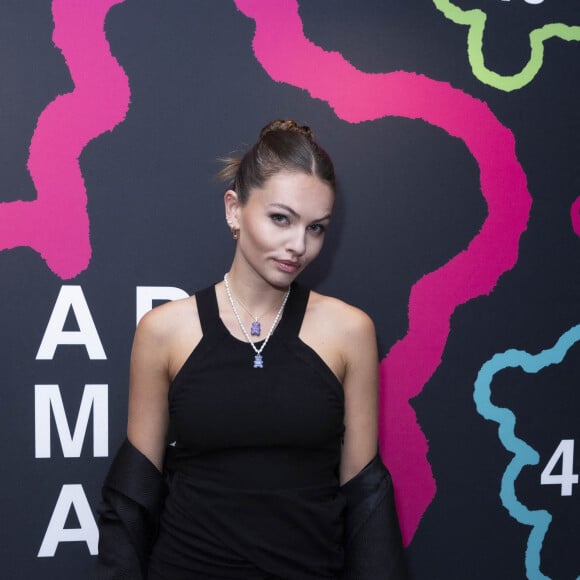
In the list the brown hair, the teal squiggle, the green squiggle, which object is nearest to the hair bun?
the brown hair

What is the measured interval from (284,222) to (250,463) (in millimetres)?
466

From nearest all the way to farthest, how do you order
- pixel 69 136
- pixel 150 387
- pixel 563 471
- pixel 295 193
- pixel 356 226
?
pixel 295 193, pixel 150 387, pixel 69 136, pixel 356 226, pixel 563 471

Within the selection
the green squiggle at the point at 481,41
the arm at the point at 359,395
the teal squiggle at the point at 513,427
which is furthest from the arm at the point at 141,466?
the green squiggle at the point at 481,41

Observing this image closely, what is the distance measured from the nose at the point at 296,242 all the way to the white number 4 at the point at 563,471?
102 cm

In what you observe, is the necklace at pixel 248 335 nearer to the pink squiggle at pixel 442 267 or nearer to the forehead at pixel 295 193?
the forehead at pixel 295 193

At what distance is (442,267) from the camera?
173 cm

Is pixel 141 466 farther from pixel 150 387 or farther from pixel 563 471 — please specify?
pixel 563 471

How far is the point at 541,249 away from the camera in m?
1.78

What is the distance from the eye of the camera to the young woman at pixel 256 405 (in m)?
1.28

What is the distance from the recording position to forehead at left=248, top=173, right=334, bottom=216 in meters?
1.26

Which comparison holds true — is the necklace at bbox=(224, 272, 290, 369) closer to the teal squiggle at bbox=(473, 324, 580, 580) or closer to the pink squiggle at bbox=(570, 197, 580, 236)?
the teal squiggle at bbox=(473, 324, 580, 580)

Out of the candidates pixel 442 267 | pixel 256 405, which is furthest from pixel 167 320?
pixel 442 267

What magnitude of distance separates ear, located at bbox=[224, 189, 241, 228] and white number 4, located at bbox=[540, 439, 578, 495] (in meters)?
1.10

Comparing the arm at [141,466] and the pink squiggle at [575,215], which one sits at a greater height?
the pink squiggle at [575,215]
